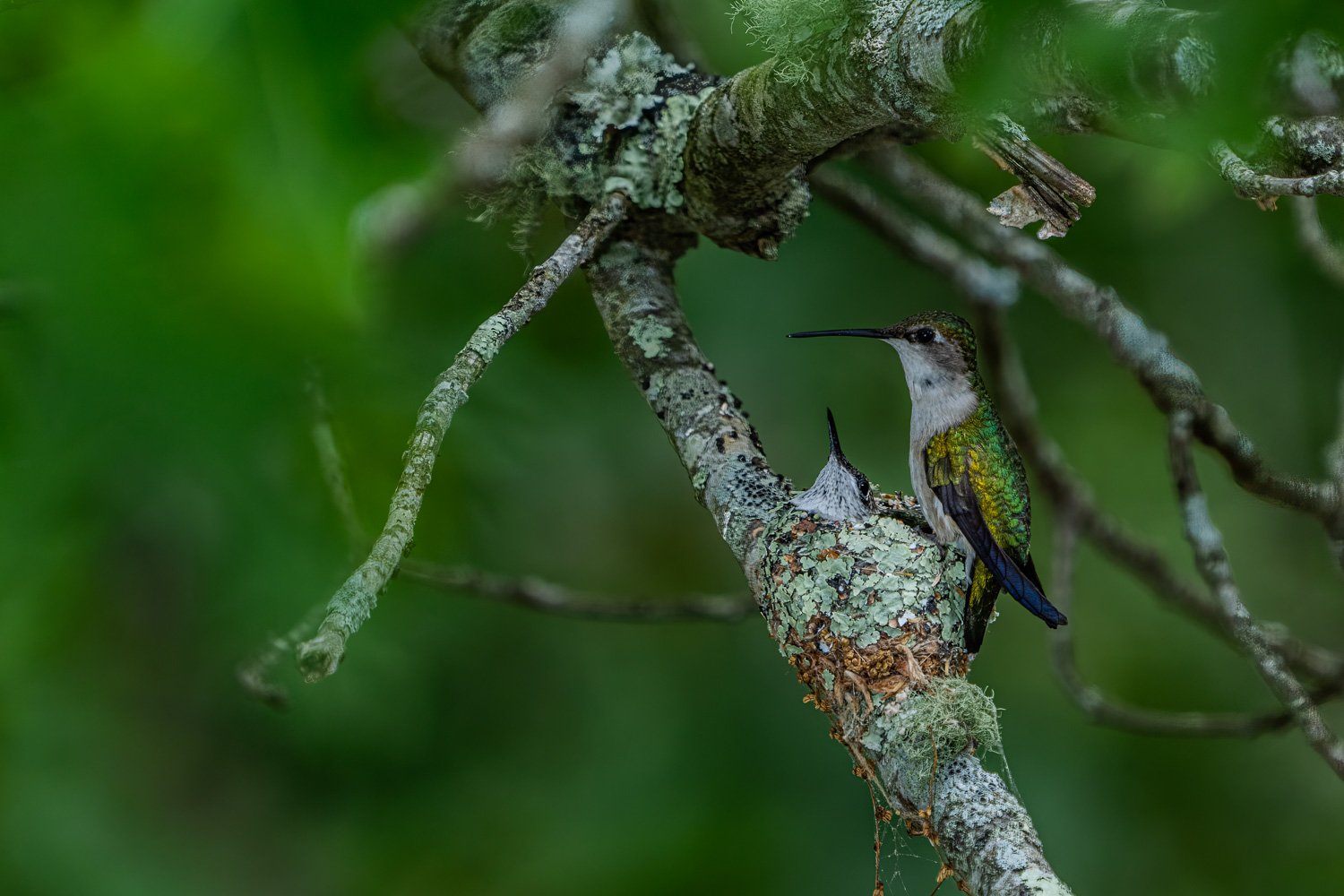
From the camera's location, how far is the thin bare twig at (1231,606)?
9.17ft

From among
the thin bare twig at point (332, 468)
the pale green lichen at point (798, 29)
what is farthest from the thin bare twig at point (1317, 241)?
the thin bare twig at point (332, 468)

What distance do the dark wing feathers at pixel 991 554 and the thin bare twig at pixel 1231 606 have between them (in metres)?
0.52

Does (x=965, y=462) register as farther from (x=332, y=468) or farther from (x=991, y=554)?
(x=332, y=468)

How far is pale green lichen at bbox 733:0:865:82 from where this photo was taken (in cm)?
241

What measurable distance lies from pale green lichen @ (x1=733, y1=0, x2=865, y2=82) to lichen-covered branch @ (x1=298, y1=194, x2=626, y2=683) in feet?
1.92

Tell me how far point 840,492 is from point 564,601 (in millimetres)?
979

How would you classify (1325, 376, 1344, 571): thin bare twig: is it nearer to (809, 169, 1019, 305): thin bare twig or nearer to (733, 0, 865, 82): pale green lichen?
(809, 169, 1019, 305): thin bare twig

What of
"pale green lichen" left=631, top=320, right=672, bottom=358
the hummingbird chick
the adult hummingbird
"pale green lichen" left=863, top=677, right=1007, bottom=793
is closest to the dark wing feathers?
the adult hummingbird

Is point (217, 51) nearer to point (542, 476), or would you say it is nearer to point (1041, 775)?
point (542, 476)

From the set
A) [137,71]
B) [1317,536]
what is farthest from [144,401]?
[1317,536]

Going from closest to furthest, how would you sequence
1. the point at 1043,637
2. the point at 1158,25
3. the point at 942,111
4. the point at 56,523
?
the point at 1158,25 < the point at 56,523 < the point at 942,111 < the point at 1043,637

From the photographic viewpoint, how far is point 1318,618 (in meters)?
6.83

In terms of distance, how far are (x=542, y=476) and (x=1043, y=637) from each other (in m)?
2.79

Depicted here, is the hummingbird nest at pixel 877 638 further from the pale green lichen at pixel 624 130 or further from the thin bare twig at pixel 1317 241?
the thin bare twig at pixel 1317 241
